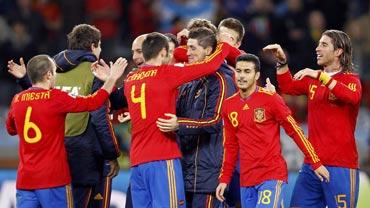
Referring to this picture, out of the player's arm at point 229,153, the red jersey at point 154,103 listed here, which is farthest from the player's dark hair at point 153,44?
the player's arm at point 229,153

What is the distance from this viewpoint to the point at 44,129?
10.7 meters

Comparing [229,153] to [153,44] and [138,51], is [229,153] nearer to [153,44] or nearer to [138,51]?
[153,44]

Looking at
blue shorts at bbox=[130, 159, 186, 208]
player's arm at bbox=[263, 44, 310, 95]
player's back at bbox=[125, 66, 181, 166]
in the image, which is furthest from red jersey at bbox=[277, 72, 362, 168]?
player's back at bbox=[125, 66, 181, 166]

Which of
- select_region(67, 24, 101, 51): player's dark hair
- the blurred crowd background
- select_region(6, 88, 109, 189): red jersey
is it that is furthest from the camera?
the blurred crowd background

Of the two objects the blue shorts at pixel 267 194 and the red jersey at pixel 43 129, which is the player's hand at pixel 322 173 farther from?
the red jersey at pixel 43 129

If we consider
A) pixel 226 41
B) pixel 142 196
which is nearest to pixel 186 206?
pixel 142 196

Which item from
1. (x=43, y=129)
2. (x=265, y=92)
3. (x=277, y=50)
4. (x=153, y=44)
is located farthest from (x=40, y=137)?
(x=277, y=50)

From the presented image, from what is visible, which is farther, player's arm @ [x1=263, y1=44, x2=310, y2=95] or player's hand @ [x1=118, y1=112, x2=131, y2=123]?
player's hand @ [x1=118, y1=112, x2=131, y2=123]

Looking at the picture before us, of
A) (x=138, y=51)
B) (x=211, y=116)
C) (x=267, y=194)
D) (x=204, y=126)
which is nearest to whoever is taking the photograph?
(x=267, y=194)

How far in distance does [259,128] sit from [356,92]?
1065 mm

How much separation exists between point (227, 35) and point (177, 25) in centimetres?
691

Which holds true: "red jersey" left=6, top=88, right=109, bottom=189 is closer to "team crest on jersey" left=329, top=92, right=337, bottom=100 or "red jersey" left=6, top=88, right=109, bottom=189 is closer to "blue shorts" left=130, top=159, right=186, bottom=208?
"blue shorts" left=130, top=159, right=186, bottom=208

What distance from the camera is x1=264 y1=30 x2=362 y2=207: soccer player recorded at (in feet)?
36.2

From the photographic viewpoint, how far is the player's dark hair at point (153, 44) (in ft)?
35.1
